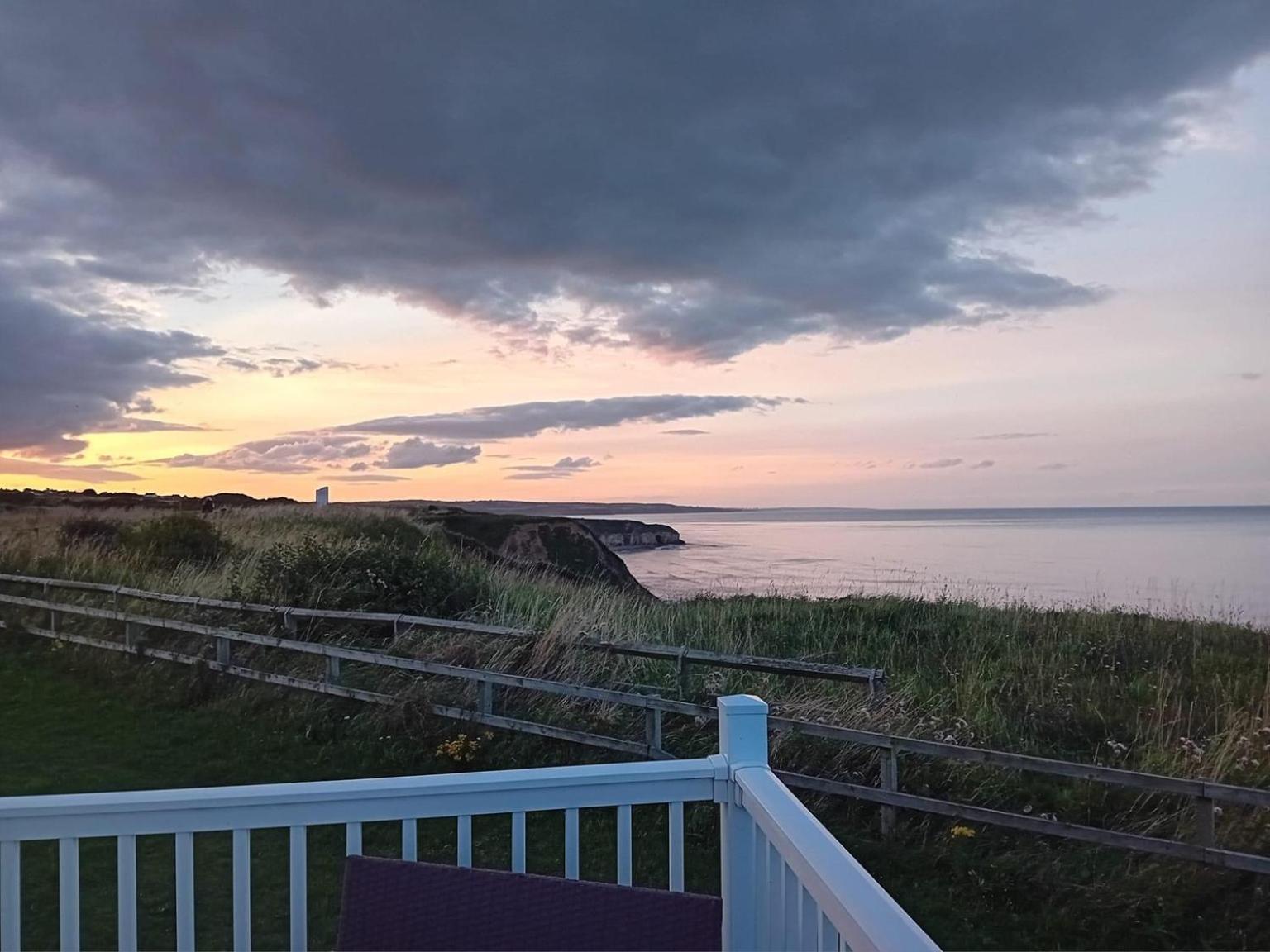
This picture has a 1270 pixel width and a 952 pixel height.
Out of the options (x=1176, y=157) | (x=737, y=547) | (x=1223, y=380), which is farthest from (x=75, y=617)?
(x=737, y=547)

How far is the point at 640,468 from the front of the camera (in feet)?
80.5

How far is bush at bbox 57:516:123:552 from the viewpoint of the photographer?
16.4 m

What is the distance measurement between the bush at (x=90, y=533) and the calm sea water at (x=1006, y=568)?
1052 centimetres

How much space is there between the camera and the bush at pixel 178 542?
14.2 metres

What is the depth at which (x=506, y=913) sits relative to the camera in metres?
1.76

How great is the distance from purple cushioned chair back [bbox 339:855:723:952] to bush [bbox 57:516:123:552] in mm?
16167

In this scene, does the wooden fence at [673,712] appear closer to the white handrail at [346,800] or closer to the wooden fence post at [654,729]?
the wooden fence post at [654,729]

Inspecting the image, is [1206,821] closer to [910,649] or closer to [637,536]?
[910,649]

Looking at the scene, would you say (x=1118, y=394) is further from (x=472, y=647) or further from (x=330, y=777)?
(x=330, y=777)

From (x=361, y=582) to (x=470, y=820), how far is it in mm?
8095

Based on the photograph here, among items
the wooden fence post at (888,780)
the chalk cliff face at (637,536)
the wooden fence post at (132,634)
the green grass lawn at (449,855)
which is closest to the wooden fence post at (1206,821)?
the green grass lawn at (449,855)

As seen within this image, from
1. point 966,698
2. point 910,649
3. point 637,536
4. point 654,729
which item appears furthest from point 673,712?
point 637,536

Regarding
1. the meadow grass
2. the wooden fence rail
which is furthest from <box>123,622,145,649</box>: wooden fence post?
the meadow grass

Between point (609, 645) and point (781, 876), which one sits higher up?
point (781, 876)
